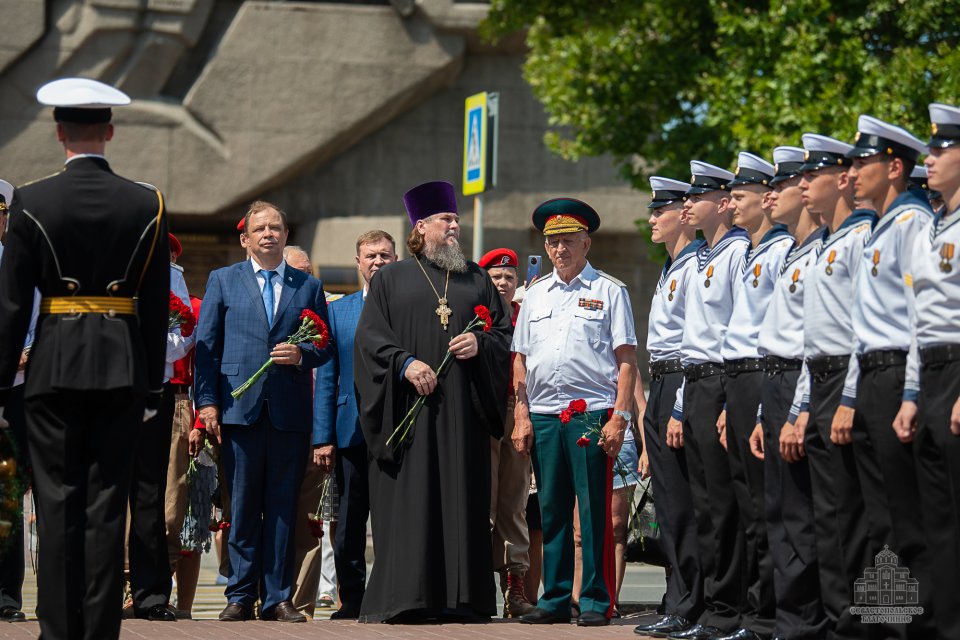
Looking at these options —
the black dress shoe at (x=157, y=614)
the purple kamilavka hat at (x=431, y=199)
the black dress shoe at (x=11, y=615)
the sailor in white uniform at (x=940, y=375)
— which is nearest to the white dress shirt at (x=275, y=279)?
the purple kamilavka hat at (x=431, y=199)

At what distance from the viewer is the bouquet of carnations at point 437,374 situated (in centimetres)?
917

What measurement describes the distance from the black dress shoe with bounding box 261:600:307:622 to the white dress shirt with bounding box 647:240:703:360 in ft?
8.23

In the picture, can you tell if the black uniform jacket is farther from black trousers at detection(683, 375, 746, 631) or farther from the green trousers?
the green trousers

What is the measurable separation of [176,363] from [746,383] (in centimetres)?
379

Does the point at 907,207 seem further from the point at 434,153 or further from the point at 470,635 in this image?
the point at 434,153

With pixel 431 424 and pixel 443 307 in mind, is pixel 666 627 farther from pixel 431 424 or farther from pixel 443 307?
pixel 443 307

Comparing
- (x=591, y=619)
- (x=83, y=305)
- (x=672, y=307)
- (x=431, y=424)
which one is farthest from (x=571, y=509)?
(x=83, y=305)

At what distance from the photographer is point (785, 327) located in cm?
767

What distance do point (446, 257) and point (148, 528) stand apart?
2314 mm

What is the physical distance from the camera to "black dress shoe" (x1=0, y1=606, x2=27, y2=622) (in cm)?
881

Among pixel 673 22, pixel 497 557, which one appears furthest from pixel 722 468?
pixel 673 22

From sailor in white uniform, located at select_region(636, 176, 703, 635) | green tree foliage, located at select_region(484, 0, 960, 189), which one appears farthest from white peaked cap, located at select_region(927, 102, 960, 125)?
green tree foliage, located at select_region(484, 0, 960, 189)

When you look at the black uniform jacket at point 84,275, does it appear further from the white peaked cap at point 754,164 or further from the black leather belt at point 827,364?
the white peaked cap at point 754,164

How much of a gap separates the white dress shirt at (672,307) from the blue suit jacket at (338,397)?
1.93m
